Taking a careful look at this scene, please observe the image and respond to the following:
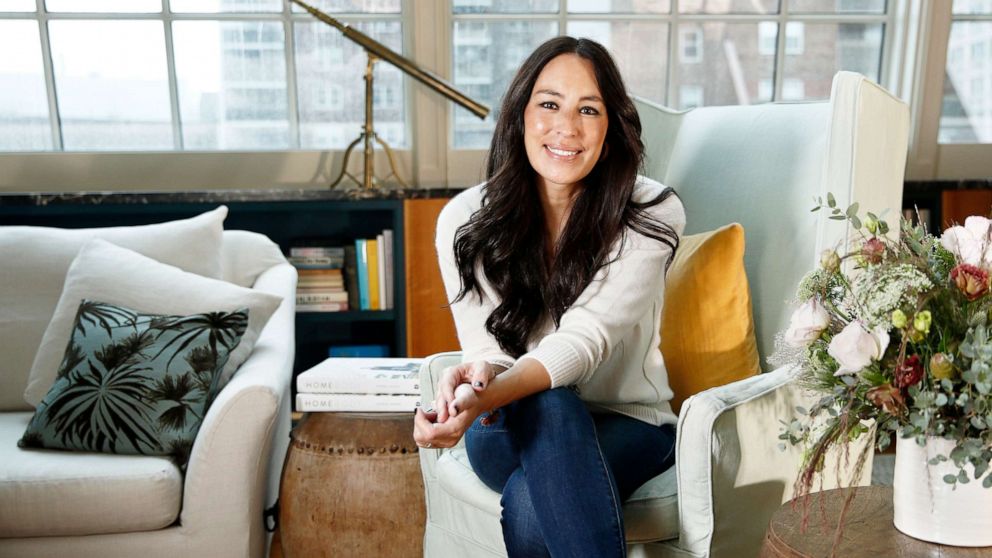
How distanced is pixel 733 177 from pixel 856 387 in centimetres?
86

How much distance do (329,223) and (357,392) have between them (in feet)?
3.64

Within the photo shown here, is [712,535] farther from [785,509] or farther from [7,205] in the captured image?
[7,205]

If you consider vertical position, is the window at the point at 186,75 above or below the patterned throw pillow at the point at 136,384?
above

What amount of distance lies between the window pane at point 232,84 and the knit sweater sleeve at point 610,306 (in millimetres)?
1587

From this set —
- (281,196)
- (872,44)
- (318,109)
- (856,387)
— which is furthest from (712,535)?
(872,44)

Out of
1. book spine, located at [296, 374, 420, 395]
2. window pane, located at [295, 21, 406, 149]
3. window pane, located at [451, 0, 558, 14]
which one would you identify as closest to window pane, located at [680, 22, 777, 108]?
window pane, located at [451, 0, 558, 14]

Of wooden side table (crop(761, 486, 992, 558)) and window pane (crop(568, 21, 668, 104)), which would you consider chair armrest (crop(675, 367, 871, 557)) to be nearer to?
wooden side table (crop(761, 486, 992, 558))

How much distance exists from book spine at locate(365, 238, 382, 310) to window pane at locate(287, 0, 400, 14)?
74 cm

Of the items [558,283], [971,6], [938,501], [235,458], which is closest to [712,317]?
[558,283]

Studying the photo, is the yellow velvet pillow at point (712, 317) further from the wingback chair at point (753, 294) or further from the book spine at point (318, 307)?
the book spine at point (318, 307)

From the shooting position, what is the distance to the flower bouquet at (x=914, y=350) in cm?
92

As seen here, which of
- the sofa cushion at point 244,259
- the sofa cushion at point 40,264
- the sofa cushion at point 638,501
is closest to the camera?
the sofa cushion at point 638,501

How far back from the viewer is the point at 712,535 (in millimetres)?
1275

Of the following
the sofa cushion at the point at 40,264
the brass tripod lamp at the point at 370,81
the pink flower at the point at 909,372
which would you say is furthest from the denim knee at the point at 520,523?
the brass tripod lamp at the point at 370,81
